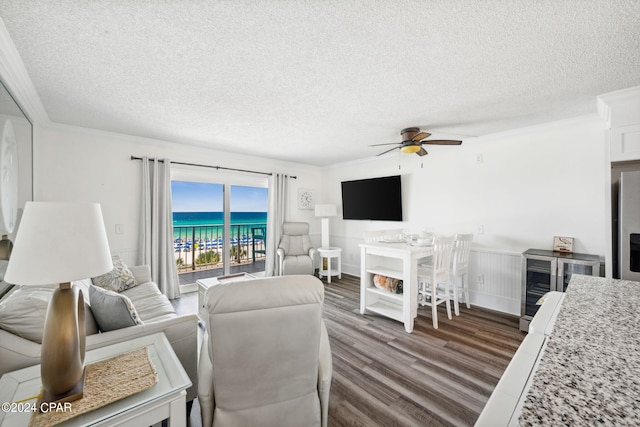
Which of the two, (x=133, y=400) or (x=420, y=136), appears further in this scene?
(x=420, y=136)

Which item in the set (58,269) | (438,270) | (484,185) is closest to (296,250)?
(438,270)

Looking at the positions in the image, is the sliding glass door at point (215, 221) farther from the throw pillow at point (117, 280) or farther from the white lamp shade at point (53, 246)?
the white lamp shade at point (53, 246)

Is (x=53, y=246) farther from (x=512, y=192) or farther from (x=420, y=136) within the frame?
(x=512, y=192)

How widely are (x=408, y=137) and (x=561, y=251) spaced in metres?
2.19

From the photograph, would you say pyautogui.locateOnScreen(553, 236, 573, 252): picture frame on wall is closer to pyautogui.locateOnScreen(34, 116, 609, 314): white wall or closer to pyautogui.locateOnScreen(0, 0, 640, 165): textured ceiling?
pyautogui.locateOnScreen(34, 116, 609, 314): white wall

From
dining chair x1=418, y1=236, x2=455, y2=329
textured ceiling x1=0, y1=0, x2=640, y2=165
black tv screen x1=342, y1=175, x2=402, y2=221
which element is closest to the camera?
textured ceiling x1=0, y1=0, x2=640, y2=165

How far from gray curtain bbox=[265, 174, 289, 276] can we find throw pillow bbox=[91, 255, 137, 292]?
7.68 feet

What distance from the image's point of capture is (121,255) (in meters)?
3.55

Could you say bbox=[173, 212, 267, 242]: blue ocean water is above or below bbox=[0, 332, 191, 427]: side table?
above

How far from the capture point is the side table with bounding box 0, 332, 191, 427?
93 centimetres

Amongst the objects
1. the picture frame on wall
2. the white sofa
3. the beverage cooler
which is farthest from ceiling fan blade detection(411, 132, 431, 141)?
the white sofa

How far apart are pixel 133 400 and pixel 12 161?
87.4 inches

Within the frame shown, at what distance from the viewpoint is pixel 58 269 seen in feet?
3.17

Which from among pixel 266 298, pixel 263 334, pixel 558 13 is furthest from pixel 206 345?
pixel 558 13
